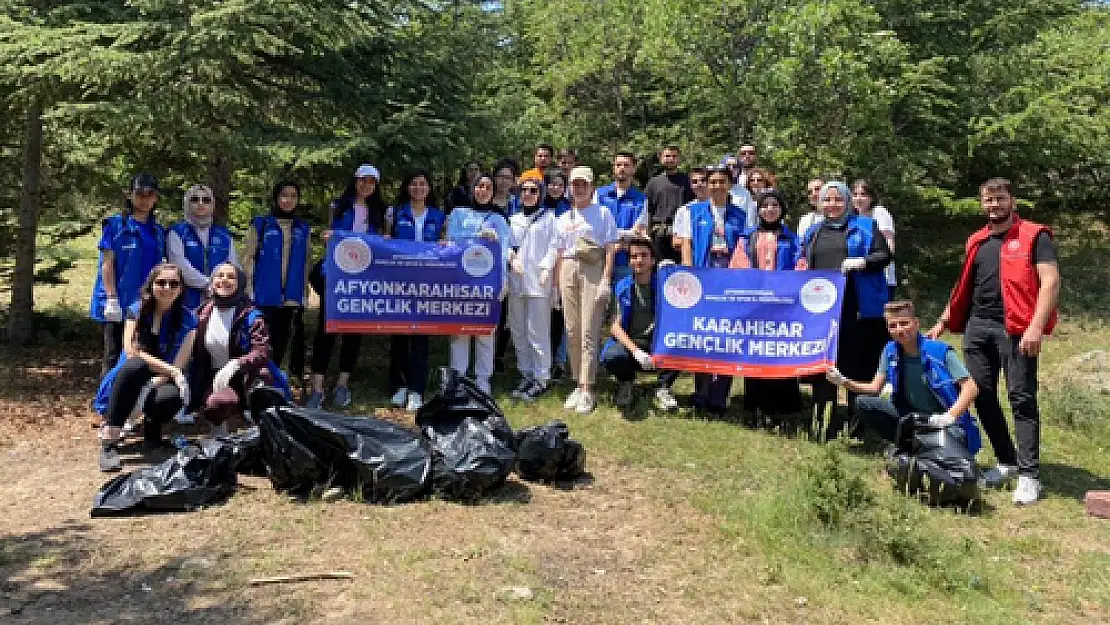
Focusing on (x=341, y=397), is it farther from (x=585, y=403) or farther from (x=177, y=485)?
(x=177, y=485)

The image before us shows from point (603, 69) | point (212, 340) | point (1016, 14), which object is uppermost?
point (1016, 14)

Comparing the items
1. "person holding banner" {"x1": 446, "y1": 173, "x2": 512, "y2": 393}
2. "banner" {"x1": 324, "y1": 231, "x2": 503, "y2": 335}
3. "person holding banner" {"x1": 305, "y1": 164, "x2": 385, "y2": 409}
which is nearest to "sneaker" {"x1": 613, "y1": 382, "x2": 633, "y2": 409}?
"person holding banner" {"x1": 446, "y1": 173, "x2": 512, "y2": 393}

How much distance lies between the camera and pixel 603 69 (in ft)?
49.5

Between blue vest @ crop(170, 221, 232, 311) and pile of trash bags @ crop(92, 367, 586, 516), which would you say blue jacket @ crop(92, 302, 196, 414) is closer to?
blue vest @ crop(170, 221, 232, 311)

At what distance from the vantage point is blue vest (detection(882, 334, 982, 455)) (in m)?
6.22

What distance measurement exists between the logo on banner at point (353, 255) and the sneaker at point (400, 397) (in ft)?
3.72

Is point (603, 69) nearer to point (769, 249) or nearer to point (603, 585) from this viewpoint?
point (769, 249)

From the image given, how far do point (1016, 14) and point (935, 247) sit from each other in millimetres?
4238

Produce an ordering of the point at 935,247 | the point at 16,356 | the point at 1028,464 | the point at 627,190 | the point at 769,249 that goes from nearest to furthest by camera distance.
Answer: the point at 1028,464 → the point at 769,249 → the point at 627,190 → the point at 16,356 → the point at 935,247

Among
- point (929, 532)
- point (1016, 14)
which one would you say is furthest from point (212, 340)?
point (1016, 14)

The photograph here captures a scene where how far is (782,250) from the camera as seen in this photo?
755cm

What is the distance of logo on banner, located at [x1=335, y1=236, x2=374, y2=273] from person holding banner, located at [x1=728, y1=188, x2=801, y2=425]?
3.20 m

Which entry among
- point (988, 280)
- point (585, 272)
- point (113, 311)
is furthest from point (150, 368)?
point (988, 280)

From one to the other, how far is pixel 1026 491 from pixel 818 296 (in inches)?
80.5
